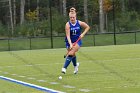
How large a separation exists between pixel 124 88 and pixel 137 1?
40052mm

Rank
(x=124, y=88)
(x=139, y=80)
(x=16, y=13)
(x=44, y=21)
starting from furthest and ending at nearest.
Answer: (x=16, y=13), (x=44, y=21), (x=139, y=80), (x=124, y=88)

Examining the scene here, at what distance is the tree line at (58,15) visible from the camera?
41.2 m

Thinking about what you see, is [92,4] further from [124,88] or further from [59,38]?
[124,88]

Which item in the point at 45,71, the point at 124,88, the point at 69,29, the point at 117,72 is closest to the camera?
the point at 124,88

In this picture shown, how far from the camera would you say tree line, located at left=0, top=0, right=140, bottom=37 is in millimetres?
41156

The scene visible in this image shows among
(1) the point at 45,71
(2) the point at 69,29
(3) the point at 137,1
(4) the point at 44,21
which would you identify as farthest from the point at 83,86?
(3) the point at 137,1

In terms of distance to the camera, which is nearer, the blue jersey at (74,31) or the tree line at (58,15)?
the blue jersey at (74,31)

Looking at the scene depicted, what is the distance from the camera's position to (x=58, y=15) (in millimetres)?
43438

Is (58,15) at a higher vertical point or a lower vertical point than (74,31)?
lower

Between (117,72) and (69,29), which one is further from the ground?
(69,29)

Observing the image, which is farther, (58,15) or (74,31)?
(58,15)

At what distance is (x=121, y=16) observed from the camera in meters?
43.3

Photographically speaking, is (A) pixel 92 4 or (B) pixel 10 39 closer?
(B) pixel 10 39

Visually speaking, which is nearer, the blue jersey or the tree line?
the blue jersey
